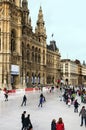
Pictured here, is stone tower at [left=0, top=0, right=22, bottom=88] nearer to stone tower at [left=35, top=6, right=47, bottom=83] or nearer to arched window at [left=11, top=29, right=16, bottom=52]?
arched window at [left=11, top=29, right=16, bottom=52]

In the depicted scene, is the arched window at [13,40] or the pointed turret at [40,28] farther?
the pointed turret at [40,28]

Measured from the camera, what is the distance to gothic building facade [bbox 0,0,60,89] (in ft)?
240

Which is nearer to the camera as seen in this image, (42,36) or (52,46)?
(42,36)

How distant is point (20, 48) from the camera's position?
8025 cm

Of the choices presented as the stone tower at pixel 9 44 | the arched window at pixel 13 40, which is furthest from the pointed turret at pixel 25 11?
the arched window at pixel 13 40

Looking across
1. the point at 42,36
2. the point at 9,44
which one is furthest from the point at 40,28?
the point at 9,44

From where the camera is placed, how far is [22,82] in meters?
82.3

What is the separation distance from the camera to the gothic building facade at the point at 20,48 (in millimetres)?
73250

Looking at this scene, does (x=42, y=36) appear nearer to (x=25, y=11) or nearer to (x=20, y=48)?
(x=25, y=11)

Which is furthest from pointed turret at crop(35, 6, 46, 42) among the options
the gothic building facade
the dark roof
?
the dark roof

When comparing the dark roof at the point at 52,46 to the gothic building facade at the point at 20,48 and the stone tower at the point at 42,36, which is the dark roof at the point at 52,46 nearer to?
the stone tower at the point at 42,36

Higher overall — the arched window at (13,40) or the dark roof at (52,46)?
the dark roof at (52,46)

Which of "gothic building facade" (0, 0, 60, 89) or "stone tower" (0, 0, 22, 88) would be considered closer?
"stone tower" (0, 0, 22, 88)

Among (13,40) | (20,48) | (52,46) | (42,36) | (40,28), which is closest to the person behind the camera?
(13,40)
